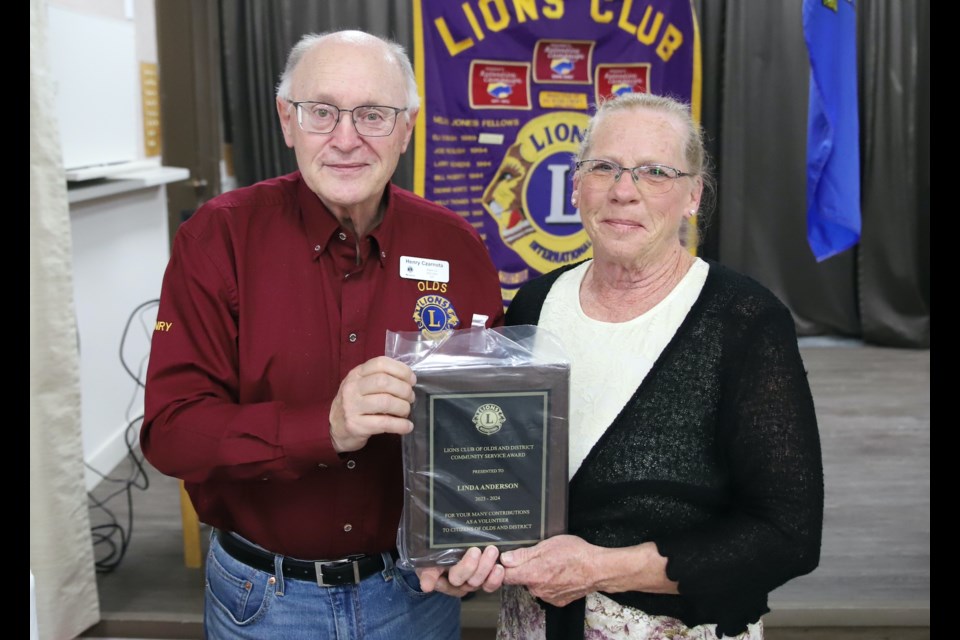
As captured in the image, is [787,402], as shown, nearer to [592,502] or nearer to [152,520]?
[592,502]

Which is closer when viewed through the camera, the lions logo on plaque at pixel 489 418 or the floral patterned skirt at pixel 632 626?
the lions logo on plaque at pixel 489 418

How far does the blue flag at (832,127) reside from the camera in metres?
2.62

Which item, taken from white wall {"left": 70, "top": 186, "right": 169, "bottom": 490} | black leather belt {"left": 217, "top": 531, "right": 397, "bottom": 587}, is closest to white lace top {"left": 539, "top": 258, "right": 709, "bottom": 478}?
black leather belt {"left": 217, "top": 531, "right": 397, "bottom": 587}

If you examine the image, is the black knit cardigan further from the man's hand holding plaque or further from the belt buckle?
the belt buckle

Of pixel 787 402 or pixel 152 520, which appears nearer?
pixel 787 402

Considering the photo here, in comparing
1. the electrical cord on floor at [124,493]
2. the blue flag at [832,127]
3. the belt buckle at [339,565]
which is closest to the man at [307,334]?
the belt buckle at [339,565]

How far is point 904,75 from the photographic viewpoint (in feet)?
17.5

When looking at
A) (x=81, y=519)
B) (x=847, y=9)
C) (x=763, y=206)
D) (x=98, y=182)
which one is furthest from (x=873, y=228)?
(x=81, y=519)

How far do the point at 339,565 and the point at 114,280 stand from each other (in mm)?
3018

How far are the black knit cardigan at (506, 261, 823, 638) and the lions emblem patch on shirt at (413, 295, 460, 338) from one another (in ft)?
0.96

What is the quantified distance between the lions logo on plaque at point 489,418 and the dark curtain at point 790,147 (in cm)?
368

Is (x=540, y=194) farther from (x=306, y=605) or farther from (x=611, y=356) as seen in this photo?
(x=306, y=605)

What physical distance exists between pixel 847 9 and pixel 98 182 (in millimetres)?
2779

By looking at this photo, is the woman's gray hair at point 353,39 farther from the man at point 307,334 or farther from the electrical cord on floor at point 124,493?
the electrical cord on floor at point 124,493
